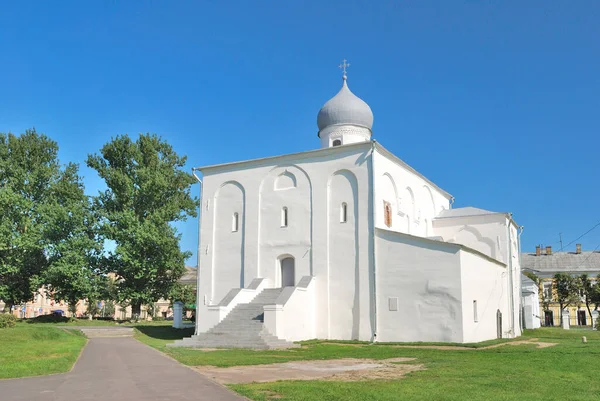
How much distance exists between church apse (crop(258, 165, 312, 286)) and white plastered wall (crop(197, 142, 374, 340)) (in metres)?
0.04

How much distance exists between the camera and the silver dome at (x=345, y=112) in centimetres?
2817

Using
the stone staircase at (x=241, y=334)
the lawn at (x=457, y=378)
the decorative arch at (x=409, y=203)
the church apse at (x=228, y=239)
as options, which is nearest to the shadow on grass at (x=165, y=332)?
the church apse at (x=228, y=239)

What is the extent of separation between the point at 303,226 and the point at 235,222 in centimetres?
364

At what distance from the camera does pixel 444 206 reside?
3297cm

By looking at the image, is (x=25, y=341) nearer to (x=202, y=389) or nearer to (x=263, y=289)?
(x=263, y=289)

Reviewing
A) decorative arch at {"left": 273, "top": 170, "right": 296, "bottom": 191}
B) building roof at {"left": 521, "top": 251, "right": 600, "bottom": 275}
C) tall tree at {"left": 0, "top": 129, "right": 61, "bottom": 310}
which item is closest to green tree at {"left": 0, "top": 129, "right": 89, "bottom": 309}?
tall tree at {"left": 0, "top": 129, "right": 61, "bottom": 310}

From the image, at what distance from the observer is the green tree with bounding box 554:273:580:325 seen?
193ft

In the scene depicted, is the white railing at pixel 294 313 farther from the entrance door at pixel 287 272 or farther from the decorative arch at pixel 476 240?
the decorative arch at pixel 476 240

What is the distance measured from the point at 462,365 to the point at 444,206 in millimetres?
20569

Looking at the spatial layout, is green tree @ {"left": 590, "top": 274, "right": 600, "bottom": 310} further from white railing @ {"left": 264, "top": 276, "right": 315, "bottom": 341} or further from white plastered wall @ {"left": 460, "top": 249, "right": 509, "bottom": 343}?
white railing @ {"left": 264, "top": 276, "right": 315, "bottom": 341}

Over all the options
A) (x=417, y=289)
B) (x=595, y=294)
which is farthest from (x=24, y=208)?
(x=595, y=294)

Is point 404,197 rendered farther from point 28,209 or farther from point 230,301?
point 28,209

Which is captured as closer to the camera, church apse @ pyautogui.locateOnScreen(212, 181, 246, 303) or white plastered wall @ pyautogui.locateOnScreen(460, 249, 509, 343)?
white plastered wall @ pyautogui.locateOnScreen(460, 249, 509, 343)

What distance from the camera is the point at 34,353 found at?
14945 mm
